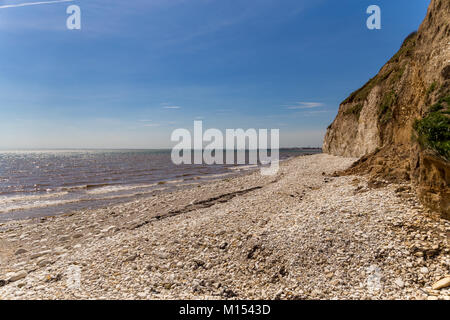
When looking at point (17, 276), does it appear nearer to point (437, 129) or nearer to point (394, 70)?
point (437, 129)

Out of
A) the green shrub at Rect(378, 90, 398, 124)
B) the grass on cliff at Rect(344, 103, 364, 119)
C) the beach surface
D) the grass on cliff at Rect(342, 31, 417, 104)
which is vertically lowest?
the beach surface

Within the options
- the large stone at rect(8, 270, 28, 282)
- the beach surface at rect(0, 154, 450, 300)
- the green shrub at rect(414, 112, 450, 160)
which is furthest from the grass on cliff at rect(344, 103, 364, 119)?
the large stone at rect(8, 270, 28, 282)

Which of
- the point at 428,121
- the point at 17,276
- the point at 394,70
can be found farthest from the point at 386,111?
the point at 17,276

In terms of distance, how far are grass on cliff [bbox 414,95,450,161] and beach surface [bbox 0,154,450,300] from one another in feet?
6.45

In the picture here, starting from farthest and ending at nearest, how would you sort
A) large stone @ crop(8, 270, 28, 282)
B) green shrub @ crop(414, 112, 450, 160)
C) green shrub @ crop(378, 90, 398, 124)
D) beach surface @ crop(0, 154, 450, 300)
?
green shrub @ crop(378, 90, 398, 124), large stone @ crop(8, 270, 28, 282), green shrub @ crop(414, 112, 450, 160), beach surface @ crop(0, 154, 450, 300)

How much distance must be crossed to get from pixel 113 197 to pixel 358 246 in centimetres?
1936

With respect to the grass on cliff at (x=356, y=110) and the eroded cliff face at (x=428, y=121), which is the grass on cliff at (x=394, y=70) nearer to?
the grass on cliff at (x=356, y=110)

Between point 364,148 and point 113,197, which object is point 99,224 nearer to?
point 113,197

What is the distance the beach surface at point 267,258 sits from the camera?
5.12m

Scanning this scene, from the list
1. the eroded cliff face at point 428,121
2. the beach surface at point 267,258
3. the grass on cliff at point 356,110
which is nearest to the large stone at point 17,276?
the beach surface at point 267,258

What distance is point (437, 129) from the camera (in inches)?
258

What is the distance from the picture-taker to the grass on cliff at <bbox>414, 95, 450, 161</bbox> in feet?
20.4

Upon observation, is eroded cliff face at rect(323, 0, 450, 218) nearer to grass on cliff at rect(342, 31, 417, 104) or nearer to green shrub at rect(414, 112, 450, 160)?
green shrub at rect(414, 112, 450, 160)

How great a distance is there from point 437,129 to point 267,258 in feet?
20.4
